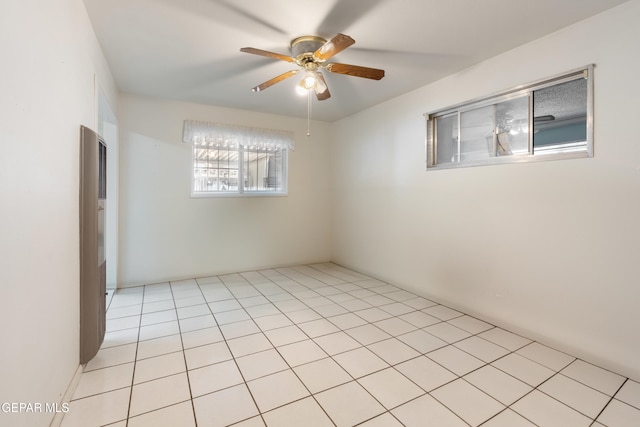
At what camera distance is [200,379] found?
1868 millimetres

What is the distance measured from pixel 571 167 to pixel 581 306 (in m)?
1.05

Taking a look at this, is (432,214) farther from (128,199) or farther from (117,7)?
(128,199)

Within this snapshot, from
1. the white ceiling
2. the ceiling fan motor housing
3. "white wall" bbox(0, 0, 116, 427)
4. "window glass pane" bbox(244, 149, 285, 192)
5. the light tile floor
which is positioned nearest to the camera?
"white wall" bbox(0, 0, 116, 427)

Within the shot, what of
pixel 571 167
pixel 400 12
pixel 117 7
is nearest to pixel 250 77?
pixel 117 7

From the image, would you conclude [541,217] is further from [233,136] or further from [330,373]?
[233,136]

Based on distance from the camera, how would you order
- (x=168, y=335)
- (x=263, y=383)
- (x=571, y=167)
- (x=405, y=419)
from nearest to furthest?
(x=405, y=419), (x=263, y=383), (x=571, y=167), (x=168, y=335)

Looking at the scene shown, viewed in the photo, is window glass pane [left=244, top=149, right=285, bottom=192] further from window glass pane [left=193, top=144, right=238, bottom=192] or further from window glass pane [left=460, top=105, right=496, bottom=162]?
window glass pane [left=460, top=105, right=496, bottom=162]

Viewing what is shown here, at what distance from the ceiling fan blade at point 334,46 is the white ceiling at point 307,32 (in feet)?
0.78

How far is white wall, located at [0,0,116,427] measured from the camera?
105cm

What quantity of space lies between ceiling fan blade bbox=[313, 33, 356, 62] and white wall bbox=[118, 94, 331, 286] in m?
2.51

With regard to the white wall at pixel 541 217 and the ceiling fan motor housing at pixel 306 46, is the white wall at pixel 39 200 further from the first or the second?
the white wall at pixel 541 217

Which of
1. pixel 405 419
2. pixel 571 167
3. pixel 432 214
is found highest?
pixel 571 167

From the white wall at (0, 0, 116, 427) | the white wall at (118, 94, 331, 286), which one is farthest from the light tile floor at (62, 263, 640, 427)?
the white wall at (118, 94, 331, 286)

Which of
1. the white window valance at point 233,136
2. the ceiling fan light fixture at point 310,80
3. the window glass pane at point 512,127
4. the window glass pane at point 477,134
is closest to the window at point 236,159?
the white window valance at point 233,136
